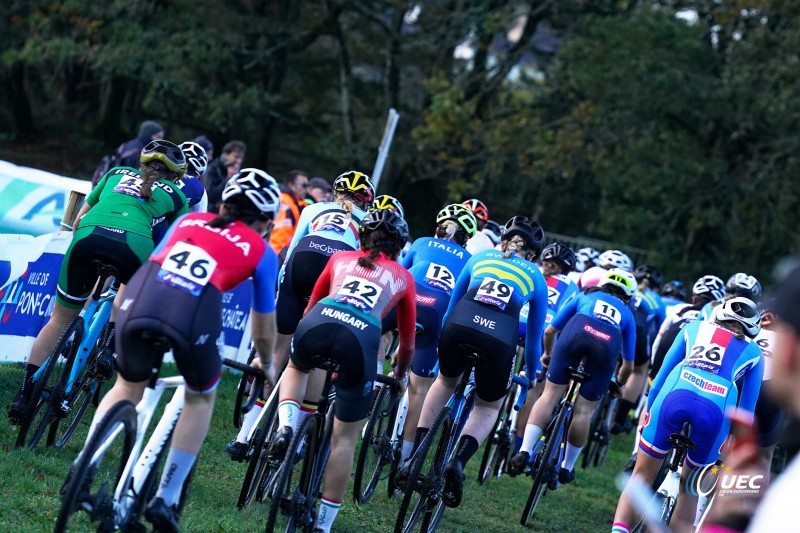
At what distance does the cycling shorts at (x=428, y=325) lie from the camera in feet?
30.1

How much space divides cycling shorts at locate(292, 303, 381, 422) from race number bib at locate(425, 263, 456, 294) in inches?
105

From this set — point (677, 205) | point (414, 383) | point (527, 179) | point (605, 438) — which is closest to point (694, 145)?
point (677, 205)

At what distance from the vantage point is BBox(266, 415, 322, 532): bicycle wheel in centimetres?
627

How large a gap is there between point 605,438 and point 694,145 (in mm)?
13553

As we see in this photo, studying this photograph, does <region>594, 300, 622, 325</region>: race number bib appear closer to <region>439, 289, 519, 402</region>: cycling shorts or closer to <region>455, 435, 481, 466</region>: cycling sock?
<region>439, 289, 519, 402</region>: cycling shorts

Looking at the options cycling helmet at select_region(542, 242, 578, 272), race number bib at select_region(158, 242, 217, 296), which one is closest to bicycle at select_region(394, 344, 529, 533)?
race number bib at select_region(158, 242, 217, 296)

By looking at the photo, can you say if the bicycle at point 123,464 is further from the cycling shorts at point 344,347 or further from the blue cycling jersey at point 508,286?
the blue cycling jersey at point 508,286

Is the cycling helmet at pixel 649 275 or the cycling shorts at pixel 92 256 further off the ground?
the cycling helmet at pixel 649 275

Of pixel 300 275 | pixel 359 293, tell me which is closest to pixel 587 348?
pixel 300 275

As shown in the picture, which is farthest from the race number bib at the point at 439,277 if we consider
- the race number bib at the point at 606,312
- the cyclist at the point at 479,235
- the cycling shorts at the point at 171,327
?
the cycling shorts at the point at 171,327

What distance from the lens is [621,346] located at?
10312 millimetres

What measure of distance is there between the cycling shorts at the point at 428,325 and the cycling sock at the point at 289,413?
102 inches

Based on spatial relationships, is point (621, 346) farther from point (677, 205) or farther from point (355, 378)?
point (677, 205)

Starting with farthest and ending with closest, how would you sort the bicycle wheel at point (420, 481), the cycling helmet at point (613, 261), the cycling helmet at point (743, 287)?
the cycling helmet at point (613, 261)
the cycling helmet at point (743, 287)
the bicycle wheel at point (420, 481)
